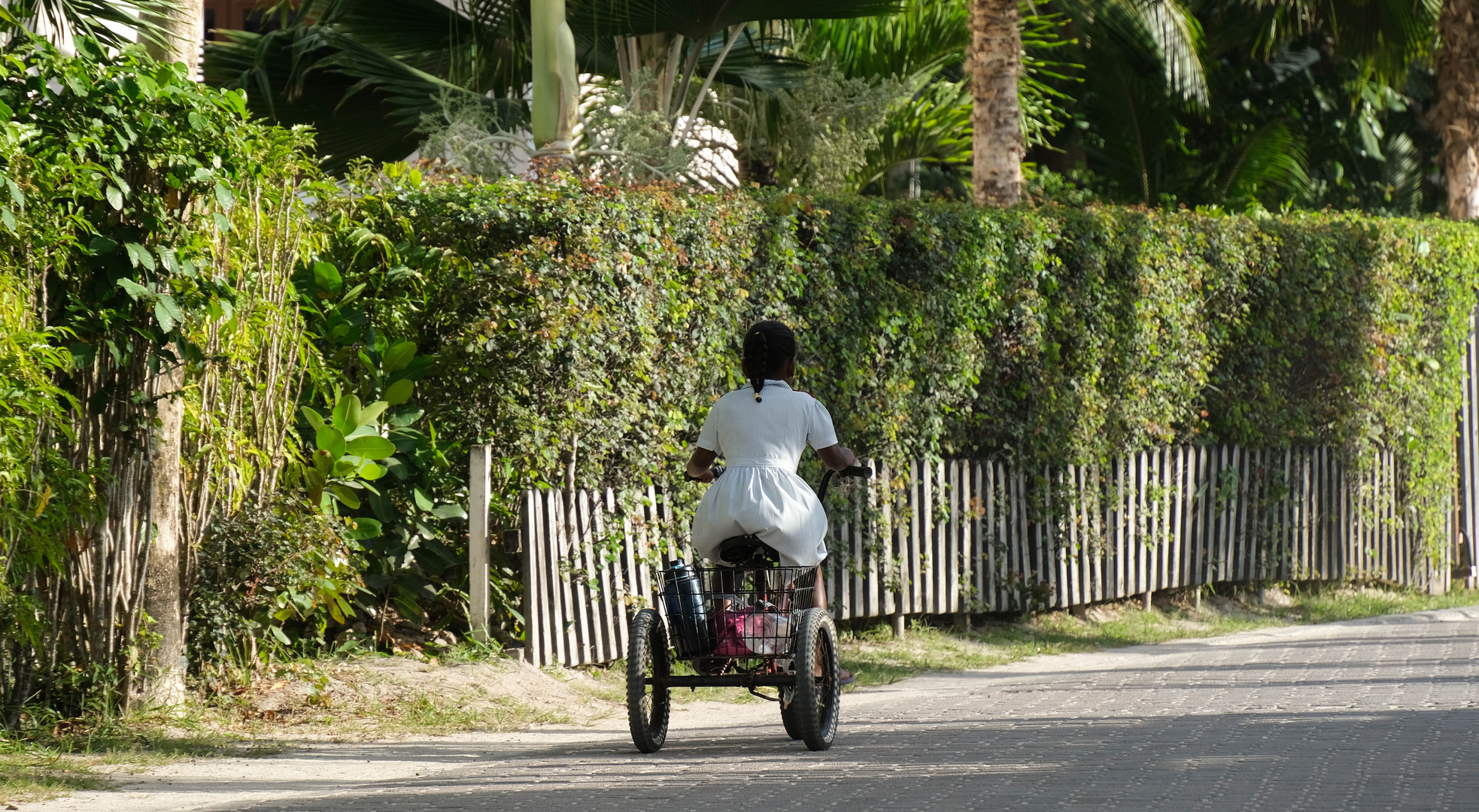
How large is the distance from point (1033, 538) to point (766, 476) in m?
5.85

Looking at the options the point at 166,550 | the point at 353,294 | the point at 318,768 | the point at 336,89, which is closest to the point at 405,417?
the point at 353,294

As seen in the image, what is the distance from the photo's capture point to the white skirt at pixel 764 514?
6.98 m

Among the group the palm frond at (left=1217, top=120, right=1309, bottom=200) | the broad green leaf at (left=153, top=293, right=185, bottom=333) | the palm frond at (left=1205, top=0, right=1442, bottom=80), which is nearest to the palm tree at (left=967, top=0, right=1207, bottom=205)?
the palm frond at (left=1205, top=0, right=1442, bottom=80)

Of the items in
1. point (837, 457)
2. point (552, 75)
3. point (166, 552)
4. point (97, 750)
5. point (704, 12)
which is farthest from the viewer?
point (704, 12)

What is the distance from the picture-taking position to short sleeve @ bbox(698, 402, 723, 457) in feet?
24.0

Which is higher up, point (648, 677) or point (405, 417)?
point (405, 417)

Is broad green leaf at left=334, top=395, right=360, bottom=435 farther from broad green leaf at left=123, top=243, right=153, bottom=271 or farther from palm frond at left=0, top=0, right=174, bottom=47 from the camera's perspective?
palm frond at left=0, top=0, right=174, bottom=47

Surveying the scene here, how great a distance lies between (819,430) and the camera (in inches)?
288

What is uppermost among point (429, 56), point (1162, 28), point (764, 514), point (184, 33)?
point (1162, 28)

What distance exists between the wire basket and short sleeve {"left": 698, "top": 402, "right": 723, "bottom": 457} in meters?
0.54

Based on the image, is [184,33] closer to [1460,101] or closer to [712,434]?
[712,434]

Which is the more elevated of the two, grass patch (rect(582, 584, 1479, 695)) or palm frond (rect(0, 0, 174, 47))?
palm frond (rect(0, 0, 174, 47))

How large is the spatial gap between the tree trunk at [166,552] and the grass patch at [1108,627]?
13.2 ft

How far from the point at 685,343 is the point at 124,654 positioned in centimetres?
377
